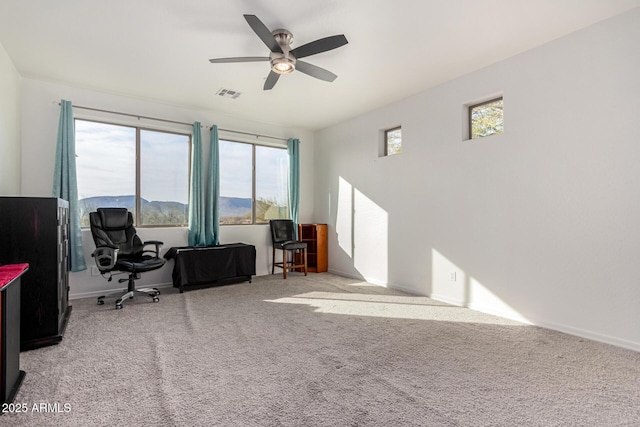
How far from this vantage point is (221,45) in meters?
3.15

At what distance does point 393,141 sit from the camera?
5012 millimetres

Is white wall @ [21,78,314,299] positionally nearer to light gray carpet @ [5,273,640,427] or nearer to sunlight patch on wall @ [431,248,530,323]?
light gray carpet @ [5,273,640,427]

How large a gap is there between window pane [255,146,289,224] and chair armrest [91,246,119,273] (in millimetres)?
2486

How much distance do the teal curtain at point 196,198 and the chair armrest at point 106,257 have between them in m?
1.28

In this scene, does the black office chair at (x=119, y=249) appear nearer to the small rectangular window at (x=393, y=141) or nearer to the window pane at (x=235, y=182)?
the window pane at (x=235, y=182)

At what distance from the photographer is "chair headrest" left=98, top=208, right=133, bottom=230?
400 cm

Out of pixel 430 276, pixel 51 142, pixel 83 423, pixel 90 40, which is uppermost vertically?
pixel 90 40

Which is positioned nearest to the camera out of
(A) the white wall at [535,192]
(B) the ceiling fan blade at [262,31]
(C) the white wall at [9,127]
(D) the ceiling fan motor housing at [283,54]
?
(B) the ceiling fan blade at [262,31]

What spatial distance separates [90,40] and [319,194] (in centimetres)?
418

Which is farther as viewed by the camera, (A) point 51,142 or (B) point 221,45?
(A) point 51,142

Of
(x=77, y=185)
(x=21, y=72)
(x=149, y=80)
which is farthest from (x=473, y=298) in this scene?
(x=21, y=72)

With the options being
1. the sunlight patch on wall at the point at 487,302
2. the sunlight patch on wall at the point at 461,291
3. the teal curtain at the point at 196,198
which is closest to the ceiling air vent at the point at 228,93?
the teal curtain at the point at 196,198

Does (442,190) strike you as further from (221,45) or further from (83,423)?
(83,423)

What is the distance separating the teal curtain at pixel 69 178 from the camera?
3.99m
